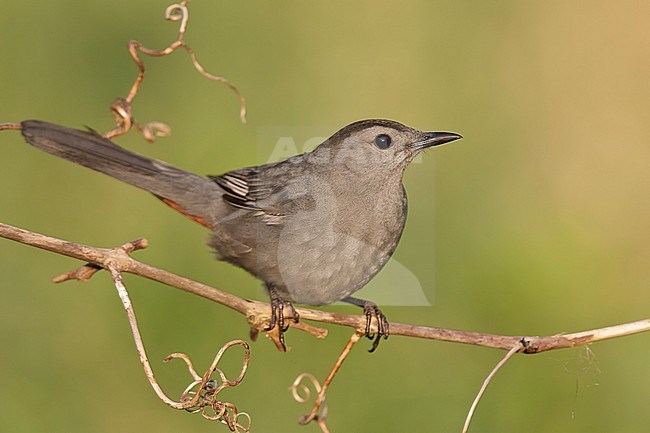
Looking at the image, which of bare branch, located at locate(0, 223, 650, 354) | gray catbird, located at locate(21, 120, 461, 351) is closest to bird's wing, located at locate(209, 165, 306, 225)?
gray catbird, located at locate(21, 120, 461, 351)

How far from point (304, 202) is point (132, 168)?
712 millimetres

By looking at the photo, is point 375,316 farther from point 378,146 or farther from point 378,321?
point 378,146

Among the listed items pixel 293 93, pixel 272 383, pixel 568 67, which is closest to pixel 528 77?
pixel 568 67

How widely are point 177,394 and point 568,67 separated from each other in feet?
12.6

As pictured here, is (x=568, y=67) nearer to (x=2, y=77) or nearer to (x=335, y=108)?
(x=335, y=108)

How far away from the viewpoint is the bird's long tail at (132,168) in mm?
3512

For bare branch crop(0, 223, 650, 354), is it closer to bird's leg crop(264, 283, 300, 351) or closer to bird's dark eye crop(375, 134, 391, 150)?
bird's leg crop(264, 283, 300, 351)

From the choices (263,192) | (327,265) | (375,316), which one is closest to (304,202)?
(263,192)

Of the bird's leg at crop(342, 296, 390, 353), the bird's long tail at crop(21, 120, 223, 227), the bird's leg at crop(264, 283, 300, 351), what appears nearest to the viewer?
the bird's leg at crop(264, 283, 300, 351)

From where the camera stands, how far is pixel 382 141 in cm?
395

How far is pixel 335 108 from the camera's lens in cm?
621

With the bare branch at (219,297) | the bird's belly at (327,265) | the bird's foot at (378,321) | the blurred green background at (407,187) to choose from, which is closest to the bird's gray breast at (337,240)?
the bird's belly at (327,265)

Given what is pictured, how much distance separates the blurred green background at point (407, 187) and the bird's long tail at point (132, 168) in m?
0.40

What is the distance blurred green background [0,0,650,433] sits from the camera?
495 cm
